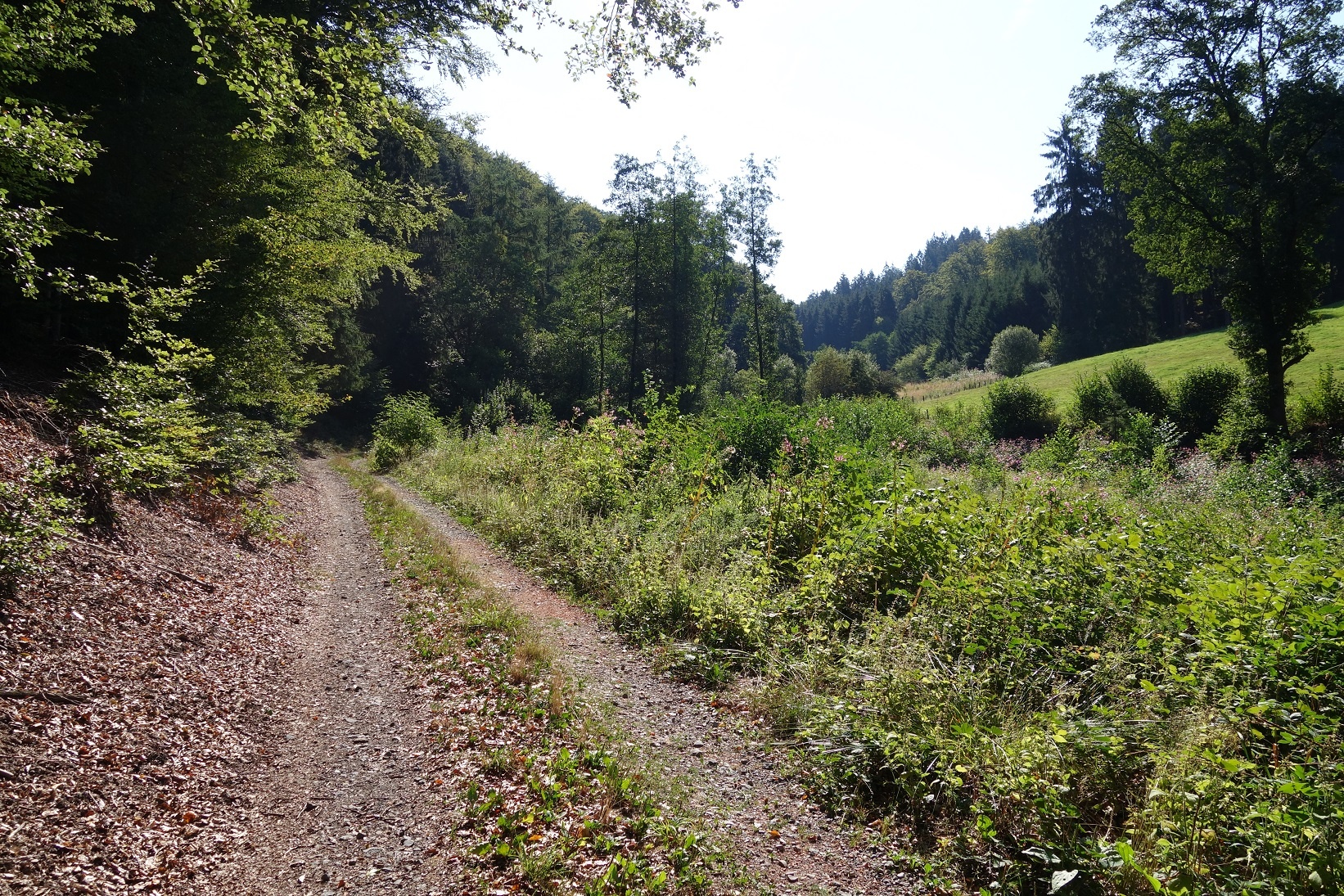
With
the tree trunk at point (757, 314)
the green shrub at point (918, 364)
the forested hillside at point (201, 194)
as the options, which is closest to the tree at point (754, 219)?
the tree trunk at point (757, 314)

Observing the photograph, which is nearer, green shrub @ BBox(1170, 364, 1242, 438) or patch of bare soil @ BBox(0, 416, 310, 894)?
patch of bare soil @ BBox(0, 416, 310, 894)

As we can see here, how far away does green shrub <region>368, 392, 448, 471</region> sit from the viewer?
22.9 metres

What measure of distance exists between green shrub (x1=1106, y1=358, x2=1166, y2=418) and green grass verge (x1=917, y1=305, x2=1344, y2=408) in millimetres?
1553

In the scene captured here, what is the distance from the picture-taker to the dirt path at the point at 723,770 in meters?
3.83

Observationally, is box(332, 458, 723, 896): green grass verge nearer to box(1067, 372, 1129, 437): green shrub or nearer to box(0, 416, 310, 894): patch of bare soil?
box(0, 416, 310, 894): patch of bare soil

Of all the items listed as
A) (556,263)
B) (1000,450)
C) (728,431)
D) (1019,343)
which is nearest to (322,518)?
(728,431)

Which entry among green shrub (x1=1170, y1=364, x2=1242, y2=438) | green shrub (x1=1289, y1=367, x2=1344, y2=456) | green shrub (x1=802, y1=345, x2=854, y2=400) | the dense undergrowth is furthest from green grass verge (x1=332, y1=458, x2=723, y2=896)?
green shrub (x1=802, y1=345, x2=854, y2=400)

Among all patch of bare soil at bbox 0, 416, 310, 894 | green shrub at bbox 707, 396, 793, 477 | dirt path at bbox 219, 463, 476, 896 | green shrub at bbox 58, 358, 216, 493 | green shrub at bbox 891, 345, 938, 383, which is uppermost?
green shrub at bbox 891, 345, 938, 383

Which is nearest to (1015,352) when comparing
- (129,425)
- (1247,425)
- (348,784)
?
(1247,425)

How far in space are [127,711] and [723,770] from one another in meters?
4.50

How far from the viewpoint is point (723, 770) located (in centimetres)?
491

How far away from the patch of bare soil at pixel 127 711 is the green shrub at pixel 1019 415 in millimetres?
29646

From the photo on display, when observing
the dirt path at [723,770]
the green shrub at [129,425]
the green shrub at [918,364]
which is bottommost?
the dirt path at [723,770]

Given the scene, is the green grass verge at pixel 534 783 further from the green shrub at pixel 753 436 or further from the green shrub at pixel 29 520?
the green shrub at pixel 753 436
